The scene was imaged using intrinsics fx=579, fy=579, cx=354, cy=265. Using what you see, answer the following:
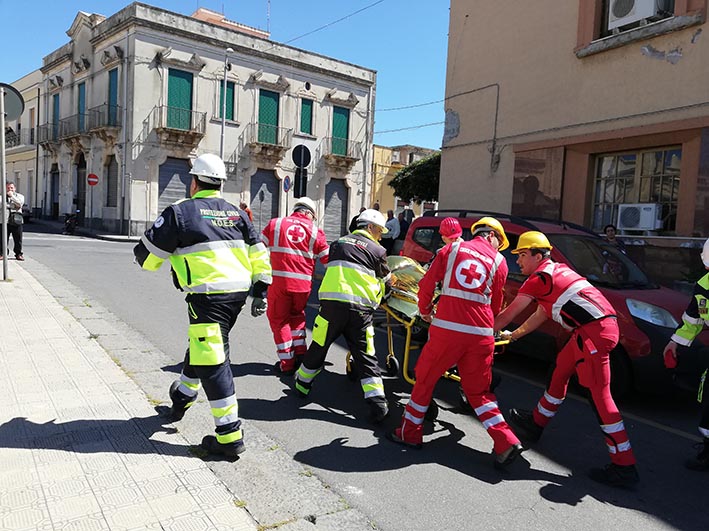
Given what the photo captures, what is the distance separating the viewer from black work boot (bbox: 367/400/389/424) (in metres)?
4.65

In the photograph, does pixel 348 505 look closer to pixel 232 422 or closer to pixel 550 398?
pixel 232 422

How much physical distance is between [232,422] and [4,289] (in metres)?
7.16

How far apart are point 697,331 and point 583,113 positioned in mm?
8958

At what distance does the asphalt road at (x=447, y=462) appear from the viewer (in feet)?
11.1

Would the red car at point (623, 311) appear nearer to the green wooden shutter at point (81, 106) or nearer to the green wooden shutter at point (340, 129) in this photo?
the green wooden shutter at point (340, 129)

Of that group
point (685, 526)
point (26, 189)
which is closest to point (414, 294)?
point (685, 526)

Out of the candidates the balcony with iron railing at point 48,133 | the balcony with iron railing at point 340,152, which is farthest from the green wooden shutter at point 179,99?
the balcony with iron railing at point 48,133

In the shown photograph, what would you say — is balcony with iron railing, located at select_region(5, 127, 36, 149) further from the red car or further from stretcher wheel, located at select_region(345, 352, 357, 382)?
stretcher wheel, located at select_region(345, 352, 357, 382)

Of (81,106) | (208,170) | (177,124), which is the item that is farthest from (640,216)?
(81,106)

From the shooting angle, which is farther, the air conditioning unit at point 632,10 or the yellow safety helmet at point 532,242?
the air conditioning unit at point 632,10

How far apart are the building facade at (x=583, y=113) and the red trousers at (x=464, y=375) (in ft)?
26.4

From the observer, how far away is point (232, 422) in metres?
3.80

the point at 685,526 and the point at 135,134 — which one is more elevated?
the point at 135,134

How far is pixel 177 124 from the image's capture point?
26609 millimetres
